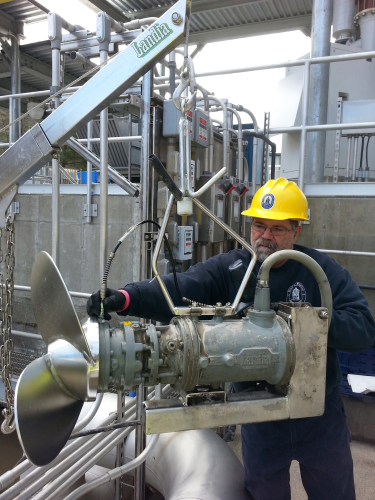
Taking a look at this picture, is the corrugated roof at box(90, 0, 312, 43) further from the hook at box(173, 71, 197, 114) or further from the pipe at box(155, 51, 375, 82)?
the hook at box(173, 71, 197, 114)

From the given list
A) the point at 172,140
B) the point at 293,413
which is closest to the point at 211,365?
the point at 293,413

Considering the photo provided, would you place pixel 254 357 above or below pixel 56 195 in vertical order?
below

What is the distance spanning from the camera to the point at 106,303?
1355 mm

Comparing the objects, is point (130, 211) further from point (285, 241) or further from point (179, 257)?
point (285, 241)

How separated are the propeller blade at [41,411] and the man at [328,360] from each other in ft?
1.71

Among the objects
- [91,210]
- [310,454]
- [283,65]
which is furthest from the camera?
[91,210]

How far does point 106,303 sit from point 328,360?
0.98m

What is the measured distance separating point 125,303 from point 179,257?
1024mm

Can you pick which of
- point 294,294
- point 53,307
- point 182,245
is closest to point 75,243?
point 182,245

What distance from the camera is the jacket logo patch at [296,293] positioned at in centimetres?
169

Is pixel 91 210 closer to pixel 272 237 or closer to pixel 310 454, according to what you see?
pixel 272 237

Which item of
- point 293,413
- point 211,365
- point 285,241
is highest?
point 285,241

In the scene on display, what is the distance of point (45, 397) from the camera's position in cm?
100

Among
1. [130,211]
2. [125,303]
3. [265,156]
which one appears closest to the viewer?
[125,303]
